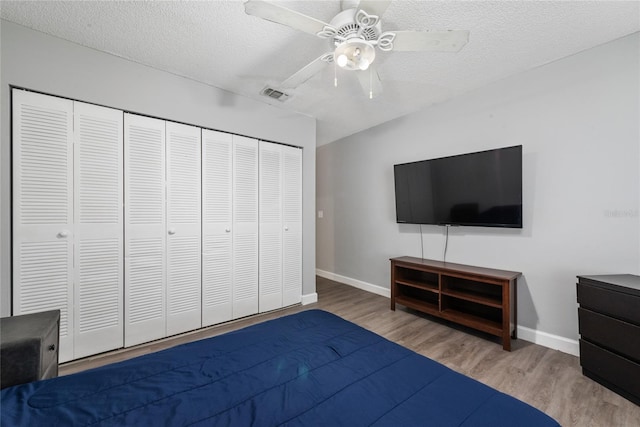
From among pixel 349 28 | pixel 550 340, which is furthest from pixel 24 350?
pixel 550 340

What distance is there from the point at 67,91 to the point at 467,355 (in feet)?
12.8

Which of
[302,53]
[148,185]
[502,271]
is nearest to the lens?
[302,53]

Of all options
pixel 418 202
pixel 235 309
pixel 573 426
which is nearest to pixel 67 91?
pixel 235 309

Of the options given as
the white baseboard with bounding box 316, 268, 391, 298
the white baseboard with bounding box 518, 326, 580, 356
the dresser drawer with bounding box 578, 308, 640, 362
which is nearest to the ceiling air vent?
the white baseboard with bounding box 316, 268, 391, 298

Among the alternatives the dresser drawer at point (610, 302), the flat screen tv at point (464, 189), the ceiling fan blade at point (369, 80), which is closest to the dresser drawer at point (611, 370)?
the dresser drawer at point (610, 302)

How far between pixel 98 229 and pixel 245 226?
129 cm

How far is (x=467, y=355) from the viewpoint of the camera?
2227 mm

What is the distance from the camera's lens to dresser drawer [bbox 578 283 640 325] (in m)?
1.63

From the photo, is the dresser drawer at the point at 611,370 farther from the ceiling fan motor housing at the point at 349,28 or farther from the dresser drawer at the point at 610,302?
the ceiling fan motor housing at the point at 349,28

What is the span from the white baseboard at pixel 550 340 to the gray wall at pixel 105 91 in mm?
3269

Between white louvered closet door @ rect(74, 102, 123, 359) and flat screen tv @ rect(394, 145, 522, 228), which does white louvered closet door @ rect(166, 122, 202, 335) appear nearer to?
white louvered closet door @ rect(74, 102, 123, 359)

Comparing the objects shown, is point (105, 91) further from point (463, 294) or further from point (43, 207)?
point (463, 294)

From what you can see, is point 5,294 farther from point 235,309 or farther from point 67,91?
point 235,309

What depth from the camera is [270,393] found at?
3.18 feet
